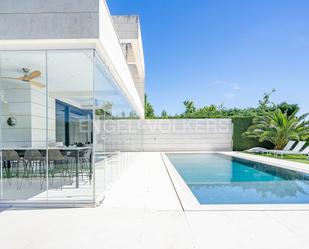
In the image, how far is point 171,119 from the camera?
19375 mm

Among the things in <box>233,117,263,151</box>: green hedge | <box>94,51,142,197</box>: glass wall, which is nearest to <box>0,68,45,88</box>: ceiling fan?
<box>94,51,142,197</box>: glass wall

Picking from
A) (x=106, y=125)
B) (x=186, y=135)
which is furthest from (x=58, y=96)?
(x=186, y=135)

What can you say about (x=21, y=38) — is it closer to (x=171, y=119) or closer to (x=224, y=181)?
(x=224, y=181)

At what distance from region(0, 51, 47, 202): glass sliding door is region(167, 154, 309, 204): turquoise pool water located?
4.36 meters

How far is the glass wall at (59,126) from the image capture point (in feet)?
17.9

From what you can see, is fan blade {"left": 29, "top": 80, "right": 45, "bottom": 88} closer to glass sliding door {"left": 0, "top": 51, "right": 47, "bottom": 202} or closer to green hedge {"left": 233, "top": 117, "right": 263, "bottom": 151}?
glass sliding door {"left": 0, "top": 51, "right": 47, "bottom": 202}

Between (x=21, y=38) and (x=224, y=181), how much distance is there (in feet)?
24.5

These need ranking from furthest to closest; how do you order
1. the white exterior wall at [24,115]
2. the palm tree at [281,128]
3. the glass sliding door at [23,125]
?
1. the palm tree at [281,128]
2. the white exterior wall at [24,115]
3. the glass sliding door at [23,125]

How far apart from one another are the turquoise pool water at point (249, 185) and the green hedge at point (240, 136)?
299 inches

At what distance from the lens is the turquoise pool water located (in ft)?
19.1

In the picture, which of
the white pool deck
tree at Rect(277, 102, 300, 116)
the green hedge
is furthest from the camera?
tree at Rect(277, 102, 300, 116)

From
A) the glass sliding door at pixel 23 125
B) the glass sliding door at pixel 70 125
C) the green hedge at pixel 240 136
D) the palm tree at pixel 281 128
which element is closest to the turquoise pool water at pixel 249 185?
the glass sliding door at pixel 70 125

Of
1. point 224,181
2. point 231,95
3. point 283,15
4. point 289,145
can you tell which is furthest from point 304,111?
point 231,95

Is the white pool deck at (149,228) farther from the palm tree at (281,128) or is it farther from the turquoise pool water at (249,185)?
the palm tree at (281,128)
